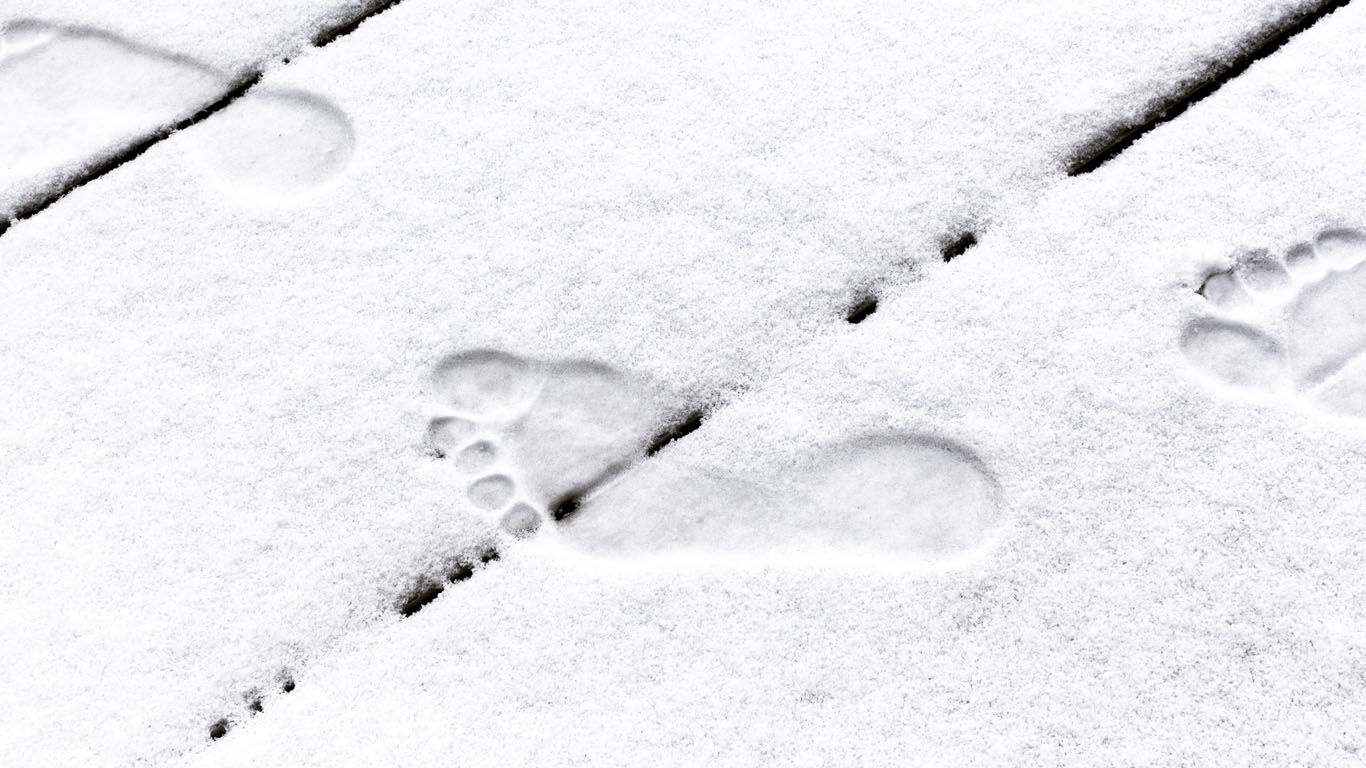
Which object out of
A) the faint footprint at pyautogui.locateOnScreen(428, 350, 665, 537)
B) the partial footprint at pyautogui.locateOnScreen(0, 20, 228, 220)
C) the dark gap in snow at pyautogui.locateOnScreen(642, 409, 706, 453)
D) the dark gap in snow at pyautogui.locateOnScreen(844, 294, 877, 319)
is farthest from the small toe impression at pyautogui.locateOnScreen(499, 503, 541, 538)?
the partial footprint at pyautogui.locateOnScreen(0, 20, 228, 220)

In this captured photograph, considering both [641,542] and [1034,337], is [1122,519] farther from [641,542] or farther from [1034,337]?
[641,542]

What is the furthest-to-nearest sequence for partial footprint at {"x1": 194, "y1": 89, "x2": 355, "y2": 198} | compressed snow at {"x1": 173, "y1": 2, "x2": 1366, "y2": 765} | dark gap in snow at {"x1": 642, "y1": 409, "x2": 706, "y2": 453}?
partial footprint at {"x1": 194, "y1": 89, "x2": 355, "y2": 198}
dark gap in snow at {"x1": 642, "y1": 409, "x2": 706, "y2": 453}
compressed snow at {"x1": 173, "y1": 2, "x2": 1366, "y2": 765}

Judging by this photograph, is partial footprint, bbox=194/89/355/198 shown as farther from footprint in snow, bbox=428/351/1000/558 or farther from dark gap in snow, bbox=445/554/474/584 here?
dark gap in snow, bbox=445/554/474/584

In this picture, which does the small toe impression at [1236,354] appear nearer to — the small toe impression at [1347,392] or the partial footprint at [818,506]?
the small toe impression at [1347,392]

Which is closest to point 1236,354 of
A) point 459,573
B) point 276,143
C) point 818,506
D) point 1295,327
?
point 1295,327

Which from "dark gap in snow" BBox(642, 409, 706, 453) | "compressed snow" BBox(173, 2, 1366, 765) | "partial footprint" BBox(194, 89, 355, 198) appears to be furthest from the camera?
"partial footprint" BBox(194, 89, 355, 198)

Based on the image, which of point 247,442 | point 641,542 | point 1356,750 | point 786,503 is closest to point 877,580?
point 786,503

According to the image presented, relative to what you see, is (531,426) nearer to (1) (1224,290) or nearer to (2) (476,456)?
(2) (476,456)
